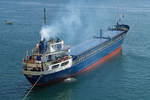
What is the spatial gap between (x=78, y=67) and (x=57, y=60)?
6.62 meters

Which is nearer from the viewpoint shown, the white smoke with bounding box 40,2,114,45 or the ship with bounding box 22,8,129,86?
the ship with bounding box 22,8,129,86

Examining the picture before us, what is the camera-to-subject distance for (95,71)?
177 ft

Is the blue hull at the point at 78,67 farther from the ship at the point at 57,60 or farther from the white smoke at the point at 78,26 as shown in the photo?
the white smoke at the point at 78,26

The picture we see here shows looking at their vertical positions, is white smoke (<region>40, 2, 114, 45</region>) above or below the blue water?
above

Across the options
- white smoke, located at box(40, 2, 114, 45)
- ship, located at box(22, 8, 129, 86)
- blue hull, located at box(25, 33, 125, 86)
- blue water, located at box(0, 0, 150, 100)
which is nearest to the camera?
blue water, located at box(0, 0, 150, 100)

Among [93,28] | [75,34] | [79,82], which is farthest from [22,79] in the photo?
[93,28]

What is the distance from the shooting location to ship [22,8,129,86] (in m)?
43.6

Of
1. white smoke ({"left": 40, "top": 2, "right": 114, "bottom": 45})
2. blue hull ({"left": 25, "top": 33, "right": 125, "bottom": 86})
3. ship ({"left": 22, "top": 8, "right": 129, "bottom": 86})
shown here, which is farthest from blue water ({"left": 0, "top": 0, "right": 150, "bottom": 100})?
ship ({"left": 22, "top": 8, "right": 129, "bottom": 86})

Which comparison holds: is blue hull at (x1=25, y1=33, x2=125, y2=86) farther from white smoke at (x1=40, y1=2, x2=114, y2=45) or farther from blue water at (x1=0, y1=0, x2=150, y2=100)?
white smoke at (x1=40, y1=2, x2=114, y2=45)

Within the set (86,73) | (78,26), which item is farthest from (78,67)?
(78,26)

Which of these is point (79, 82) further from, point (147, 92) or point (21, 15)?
point (21, 15)

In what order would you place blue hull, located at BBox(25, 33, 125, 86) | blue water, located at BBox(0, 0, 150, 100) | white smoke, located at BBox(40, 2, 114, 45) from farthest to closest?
white smoke, located at BBox(40, 2, 114, 45) < blue hull, located at BBox(25, 33, 125, 86) < blue water, located at BBox(0, 0, 150, 100)

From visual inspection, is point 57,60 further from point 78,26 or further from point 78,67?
point 78,26

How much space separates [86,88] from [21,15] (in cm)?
8718
